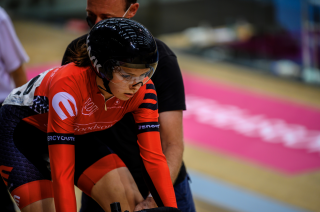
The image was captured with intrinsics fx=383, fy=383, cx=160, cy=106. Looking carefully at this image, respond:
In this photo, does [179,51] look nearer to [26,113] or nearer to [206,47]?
[206,47]

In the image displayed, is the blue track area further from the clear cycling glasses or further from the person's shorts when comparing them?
the clear cycling glasses

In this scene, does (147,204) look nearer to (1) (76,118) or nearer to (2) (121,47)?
(1) (76,118)

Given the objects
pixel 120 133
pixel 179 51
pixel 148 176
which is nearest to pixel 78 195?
pixel 120 133

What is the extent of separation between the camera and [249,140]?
600 cm

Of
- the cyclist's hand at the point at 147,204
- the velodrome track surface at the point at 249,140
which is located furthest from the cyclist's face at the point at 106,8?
the velodrome track surface at the point at 249,140

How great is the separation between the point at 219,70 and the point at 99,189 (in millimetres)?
8464

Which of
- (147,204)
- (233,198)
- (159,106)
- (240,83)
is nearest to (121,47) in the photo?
(159,106)

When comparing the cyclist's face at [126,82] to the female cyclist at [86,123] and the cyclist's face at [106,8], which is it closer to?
the female cyclist at [86,123]

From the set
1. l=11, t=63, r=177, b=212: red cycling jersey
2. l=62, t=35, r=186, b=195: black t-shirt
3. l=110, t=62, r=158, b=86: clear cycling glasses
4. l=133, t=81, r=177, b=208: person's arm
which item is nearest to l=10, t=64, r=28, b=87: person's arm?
l=62, t=35, r=186, b=195: black t-shirt

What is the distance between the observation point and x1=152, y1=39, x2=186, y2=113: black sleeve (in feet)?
6.69

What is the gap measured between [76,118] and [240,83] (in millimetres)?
7604

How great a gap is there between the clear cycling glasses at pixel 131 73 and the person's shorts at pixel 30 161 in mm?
463

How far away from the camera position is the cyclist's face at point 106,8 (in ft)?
6.39

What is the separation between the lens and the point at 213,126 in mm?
6488
